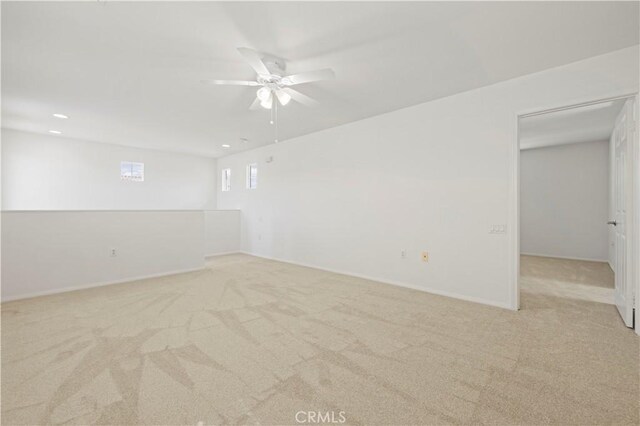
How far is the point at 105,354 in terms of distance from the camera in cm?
231

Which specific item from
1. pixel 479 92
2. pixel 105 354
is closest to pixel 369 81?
pixel 479 92

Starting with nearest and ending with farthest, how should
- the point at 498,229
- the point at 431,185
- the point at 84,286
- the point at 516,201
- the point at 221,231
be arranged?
the point at 516,201, the point at 498,229, the point at 431,185, the point at 84,286, the point at 221,231

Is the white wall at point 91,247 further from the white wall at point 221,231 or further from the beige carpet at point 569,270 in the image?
the beige carpet at point 569,270

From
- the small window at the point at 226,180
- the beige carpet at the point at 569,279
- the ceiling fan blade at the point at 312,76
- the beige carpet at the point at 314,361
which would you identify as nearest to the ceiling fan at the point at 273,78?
the ceiling fan blade at the point at 312,76

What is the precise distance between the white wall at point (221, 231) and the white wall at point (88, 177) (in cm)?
156

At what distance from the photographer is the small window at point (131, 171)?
23.7ft

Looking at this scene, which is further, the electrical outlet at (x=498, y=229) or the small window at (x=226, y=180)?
the small window at (x=226, y=180)

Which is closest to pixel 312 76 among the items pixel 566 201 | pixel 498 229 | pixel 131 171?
pixel 498 229

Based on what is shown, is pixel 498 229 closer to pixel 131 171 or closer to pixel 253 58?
pixel 253 58

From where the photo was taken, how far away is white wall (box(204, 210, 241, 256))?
24.0 feet

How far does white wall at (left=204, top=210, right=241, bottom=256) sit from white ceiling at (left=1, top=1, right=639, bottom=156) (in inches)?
137

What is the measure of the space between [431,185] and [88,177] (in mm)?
7562

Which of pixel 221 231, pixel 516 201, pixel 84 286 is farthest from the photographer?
pixel 221 231

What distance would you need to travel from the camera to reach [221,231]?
24.7ft
